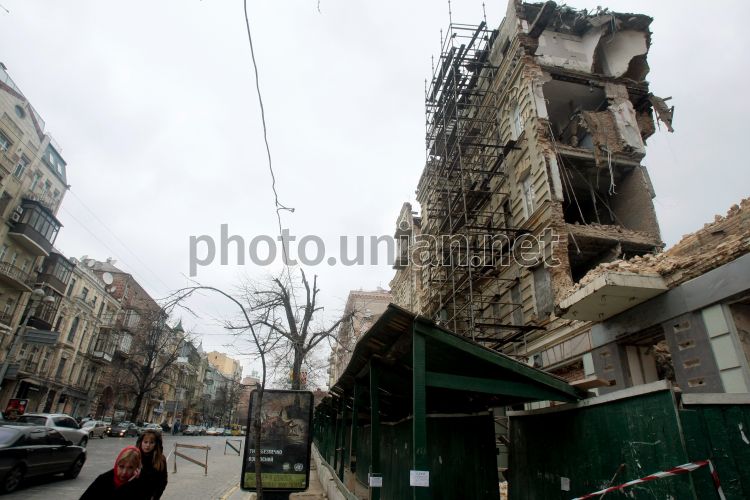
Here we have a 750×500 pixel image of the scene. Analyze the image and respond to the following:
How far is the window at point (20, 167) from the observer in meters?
33.2

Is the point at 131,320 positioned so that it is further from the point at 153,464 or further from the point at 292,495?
the point at 153,464

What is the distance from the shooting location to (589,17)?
18.1m

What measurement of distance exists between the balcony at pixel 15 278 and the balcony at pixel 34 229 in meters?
2.04

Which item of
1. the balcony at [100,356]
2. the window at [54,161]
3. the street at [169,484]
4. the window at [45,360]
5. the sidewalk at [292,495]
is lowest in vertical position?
the sidewalk at [292,495]

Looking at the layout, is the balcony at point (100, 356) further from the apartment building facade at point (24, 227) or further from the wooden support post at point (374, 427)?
the wooden support post at point (374, 427)

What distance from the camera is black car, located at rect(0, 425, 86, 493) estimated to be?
9.79 m

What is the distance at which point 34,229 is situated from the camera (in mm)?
34000

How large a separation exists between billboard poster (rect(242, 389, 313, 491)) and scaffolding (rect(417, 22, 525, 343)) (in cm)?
785

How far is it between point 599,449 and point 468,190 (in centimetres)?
1420

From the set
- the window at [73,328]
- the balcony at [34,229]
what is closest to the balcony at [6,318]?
the balcony at [34,229]

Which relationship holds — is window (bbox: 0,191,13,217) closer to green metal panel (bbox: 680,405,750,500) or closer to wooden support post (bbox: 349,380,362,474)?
wooden support post (bbox: 349,380,362,474)

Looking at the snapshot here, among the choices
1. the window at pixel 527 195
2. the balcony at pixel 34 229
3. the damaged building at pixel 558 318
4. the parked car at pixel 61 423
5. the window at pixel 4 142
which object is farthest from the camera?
the balcony at pixel 34 229

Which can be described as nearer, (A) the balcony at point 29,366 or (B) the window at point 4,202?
(B) the window at point 4,202

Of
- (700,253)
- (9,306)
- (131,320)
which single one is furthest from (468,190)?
(131,320)
